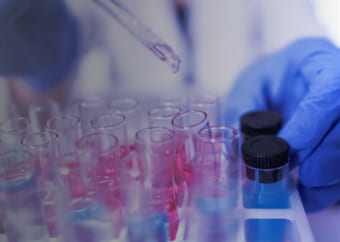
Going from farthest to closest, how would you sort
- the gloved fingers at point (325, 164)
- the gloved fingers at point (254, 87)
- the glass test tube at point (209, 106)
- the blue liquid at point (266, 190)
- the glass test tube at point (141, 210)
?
the gloved fingers at point (254, 87) → the glass test tube at point (209, 106) → the gloved fingers at point (325, 164) → the blue liquid at point (266, 190) → the glass test tube at point (141, 210)

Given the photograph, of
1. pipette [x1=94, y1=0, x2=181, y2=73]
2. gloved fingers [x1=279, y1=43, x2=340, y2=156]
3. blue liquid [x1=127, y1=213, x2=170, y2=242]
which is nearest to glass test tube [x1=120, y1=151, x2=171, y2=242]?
blue liquid [x1=127, y1=213, x2=170, y2=242]

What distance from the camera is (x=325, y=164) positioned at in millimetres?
1071

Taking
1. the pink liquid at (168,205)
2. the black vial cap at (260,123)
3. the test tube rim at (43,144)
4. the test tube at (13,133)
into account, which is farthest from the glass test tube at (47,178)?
the black vial cap at (260,123)

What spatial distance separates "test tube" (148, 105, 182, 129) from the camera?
1.08 m

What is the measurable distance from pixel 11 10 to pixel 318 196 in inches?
44.5

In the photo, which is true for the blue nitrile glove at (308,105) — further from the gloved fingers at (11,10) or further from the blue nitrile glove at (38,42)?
the gloved fingers at (11,10)

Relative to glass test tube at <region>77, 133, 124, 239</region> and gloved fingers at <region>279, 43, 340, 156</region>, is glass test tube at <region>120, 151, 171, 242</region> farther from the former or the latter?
gloved fingers at <region>279, 43, 340, 156</region>

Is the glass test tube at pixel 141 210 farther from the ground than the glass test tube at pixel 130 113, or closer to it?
closer to it

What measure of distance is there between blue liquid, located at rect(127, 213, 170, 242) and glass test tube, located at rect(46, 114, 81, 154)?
300 millimetres

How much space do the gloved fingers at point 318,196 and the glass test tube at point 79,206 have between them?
0.54 metres

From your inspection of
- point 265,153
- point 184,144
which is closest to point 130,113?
point 184,144

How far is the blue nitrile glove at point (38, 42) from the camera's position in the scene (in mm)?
1263

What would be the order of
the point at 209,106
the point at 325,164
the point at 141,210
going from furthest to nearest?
the point at 209,106
the point at 325,164
the point at 141,210

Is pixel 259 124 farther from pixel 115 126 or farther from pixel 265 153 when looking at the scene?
pixel 115 126
